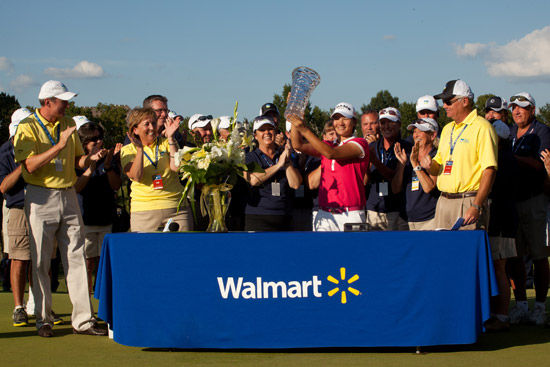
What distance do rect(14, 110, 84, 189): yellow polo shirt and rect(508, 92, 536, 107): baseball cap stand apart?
179 inches

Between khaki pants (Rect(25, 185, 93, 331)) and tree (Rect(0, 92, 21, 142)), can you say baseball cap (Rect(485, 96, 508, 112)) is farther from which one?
tree (Rect(0, 92, 21, 142))

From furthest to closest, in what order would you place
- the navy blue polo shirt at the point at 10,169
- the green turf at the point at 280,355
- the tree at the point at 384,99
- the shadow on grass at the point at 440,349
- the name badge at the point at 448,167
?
the tree at the point at 384,99
the navy blue polo shirt at the point at 10,169
the name badge at the point at 448,167
the shadow on grass at the point at 440,349
the green turf at the point at 280,355

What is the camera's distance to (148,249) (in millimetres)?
4984

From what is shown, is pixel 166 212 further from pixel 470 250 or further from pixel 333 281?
pixel 470 250

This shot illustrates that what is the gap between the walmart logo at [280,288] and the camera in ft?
16.0

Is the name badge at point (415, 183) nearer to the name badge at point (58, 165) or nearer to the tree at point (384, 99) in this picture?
the name badge at point (58, 165)

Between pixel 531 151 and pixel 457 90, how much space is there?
150 centimetres

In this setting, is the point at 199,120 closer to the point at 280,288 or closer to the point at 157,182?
the point at 157,182

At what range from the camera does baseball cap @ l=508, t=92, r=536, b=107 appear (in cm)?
683

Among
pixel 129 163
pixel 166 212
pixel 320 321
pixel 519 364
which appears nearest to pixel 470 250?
pixel 519 364

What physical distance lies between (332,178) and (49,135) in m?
2.63

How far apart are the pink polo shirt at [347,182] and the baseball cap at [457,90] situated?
893mm

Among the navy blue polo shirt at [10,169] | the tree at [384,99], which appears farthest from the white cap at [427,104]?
the tree at [384,99]

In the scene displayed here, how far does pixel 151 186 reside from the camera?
6.22m
